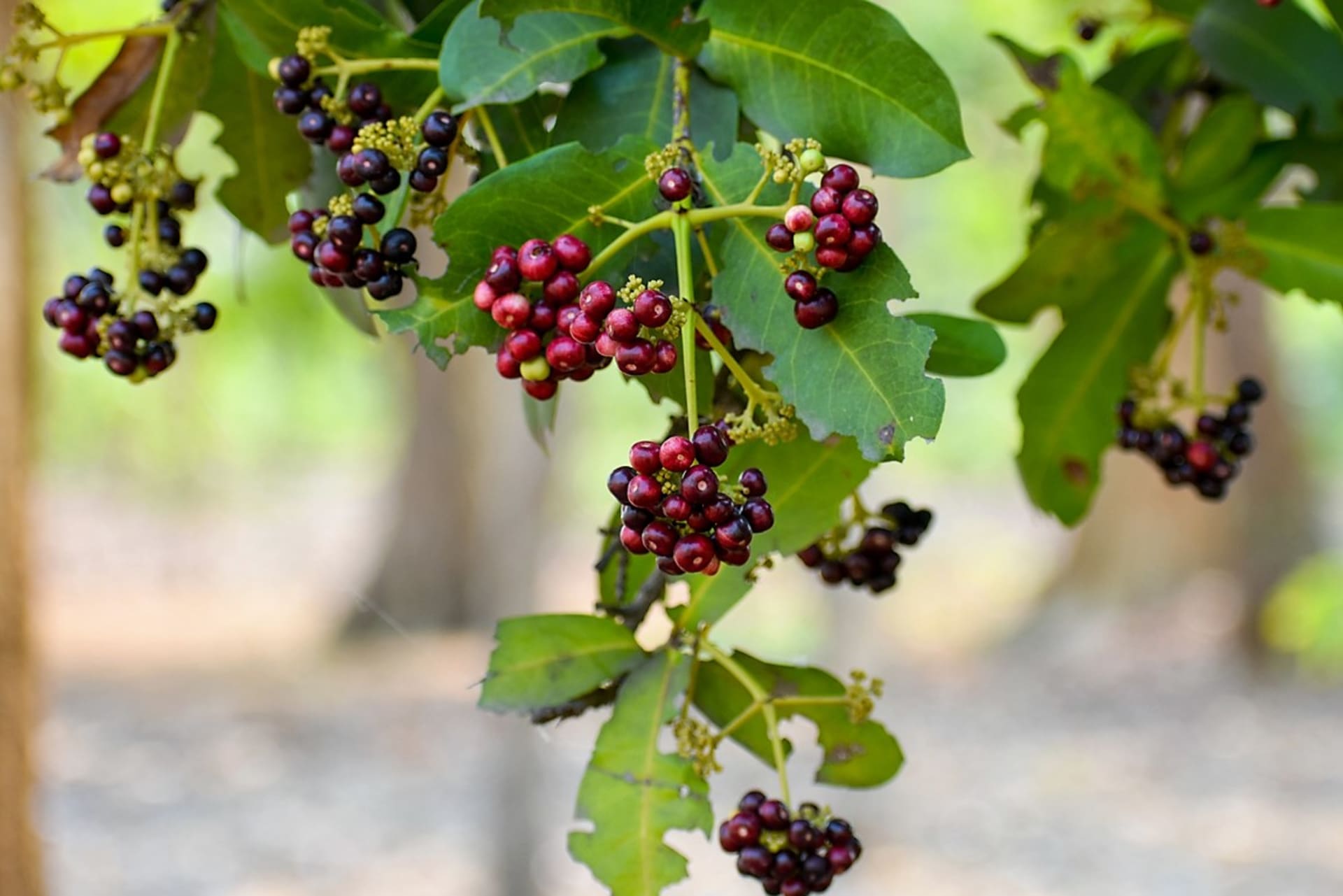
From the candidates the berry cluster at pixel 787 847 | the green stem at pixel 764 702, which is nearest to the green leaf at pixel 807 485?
the green stem at pixel 764 702

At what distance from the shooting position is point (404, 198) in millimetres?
1002

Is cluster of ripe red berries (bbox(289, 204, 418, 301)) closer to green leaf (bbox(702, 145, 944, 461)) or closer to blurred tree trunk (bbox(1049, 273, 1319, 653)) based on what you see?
green leaf (bbox(702, 145, 944, 461))

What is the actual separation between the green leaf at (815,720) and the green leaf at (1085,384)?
0.41 m

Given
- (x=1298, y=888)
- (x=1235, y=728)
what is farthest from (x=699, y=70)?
(x=1235, y=728)

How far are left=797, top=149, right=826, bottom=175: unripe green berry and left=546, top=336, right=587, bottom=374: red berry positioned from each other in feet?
0.64

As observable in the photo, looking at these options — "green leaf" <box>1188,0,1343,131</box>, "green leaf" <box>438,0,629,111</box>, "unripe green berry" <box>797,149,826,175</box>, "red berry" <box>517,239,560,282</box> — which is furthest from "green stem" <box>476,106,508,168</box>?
"green leaf" <box>1188,0,1343,131</box>

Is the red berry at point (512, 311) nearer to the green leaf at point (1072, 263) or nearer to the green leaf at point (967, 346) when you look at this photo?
the green leaf at point (967, 346)

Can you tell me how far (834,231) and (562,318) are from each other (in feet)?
0.61

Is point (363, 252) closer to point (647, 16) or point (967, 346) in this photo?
point (647, 16)

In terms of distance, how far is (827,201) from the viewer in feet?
2.90

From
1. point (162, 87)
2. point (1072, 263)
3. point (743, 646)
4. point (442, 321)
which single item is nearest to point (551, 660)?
point (442, 321)

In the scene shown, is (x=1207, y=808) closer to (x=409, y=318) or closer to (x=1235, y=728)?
(x=1235, y=728)

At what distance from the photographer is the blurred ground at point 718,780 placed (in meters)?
7.38

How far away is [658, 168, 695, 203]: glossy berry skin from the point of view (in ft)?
3.04
